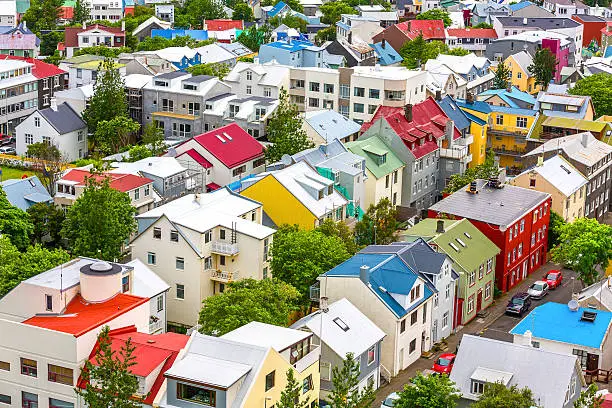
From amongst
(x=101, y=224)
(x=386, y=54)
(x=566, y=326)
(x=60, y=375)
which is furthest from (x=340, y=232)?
(x=386, y=54)

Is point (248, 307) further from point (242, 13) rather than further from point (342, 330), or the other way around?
point (242, 13)

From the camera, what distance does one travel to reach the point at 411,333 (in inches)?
2256

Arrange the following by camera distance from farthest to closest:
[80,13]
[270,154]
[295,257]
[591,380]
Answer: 1. [80,13]
2. [270,154]
3. [295,257]
4. [591,380]

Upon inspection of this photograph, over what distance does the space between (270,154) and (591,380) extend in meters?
33.4

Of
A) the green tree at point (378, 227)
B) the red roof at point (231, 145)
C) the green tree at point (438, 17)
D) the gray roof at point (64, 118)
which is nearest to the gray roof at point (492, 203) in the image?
the green tree at point (378, 227)

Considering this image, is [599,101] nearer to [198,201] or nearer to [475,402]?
[198,201]

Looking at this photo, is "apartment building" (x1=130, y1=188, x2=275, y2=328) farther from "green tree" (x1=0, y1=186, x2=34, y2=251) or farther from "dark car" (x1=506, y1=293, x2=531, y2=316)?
"dark car" (x1=506, y1=293, x2=531, y2=316)

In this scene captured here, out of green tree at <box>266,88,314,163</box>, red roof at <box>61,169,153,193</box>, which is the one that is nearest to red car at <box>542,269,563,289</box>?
green tree at <box>266,88,314,163</box>

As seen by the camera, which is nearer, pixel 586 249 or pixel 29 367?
pixel 29 367

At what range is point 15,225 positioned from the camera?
67.1 m

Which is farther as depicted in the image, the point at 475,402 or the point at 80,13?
the point at 80,13

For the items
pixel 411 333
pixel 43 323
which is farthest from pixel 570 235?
pixel 43 323

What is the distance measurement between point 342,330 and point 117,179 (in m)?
24.0

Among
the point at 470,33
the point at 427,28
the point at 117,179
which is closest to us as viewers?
the point at 117,179
